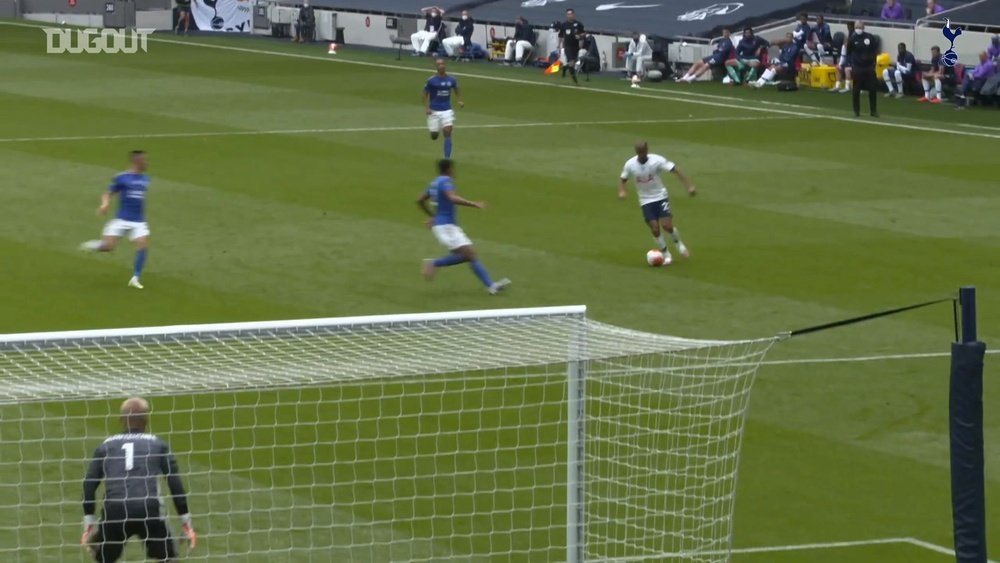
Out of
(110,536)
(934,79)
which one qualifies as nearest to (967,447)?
(110,536)

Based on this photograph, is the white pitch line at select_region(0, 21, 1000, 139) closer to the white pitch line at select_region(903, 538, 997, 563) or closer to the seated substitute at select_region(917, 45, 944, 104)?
the seated substitute at select_region(917, 45, 944, 104)

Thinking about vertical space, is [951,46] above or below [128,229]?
above

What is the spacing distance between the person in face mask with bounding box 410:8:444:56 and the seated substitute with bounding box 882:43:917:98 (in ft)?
→ 54.5

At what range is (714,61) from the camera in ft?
168

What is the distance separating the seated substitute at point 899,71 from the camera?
154ft

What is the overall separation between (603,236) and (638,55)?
25.1 m

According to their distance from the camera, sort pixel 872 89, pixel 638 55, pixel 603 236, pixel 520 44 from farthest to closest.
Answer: pixel 520 44 → pixel 638 55 → pixel 872 89 → pixel 603 236

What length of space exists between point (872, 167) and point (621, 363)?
57.9 ft

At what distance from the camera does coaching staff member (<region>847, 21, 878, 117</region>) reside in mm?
41000

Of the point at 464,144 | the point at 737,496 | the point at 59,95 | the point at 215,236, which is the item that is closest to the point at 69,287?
the point at 215,236

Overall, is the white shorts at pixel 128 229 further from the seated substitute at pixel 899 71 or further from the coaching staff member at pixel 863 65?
the seated substitute at pixel 899 71

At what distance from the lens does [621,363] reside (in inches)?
710

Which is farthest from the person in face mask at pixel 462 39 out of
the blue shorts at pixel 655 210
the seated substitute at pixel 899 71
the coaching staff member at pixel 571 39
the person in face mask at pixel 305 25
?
the blue shorts at pixel 655 210

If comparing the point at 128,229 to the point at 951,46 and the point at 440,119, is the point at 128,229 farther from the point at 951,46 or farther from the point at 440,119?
the point at 951,46
